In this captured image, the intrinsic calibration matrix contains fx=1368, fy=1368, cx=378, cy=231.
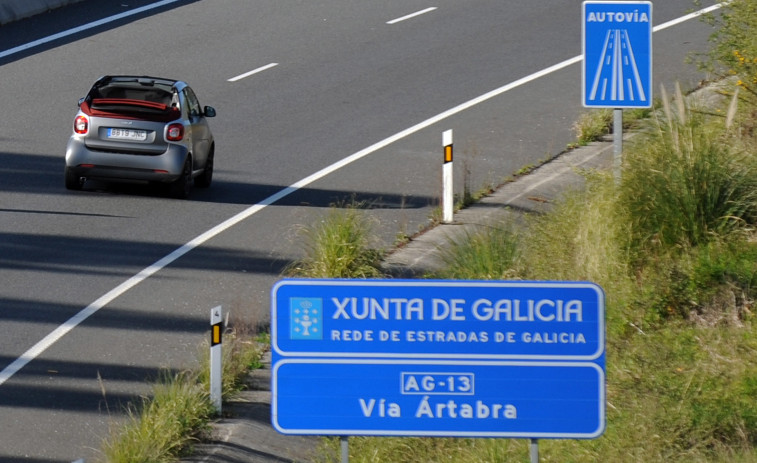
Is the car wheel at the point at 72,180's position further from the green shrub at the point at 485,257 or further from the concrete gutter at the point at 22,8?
the concrete gutter at the point at 22,8

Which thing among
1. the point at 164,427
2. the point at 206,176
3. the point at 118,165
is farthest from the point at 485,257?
the point at 206,176

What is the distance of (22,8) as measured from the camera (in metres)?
26.9

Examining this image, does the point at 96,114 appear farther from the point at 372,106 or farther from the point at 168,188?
the point at 372,106

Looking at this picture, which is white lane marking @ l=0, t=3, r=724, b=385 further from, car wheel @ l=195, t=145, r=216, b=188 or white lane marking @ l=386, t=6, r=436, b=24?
white lane marking @ l=386, t=6, r=436, b=24

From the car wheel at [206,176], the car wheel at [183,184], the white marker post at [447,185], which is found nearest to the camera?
the white marker post at [447,185]

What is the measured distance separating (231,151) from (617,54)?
8187 mm

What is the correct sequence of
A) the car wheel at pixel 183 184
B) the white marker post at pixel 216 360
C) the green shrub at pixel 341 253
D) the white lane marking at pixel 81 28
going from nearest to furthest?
the white marker post at pixel 216 360
the green shrub at pixel 341 253
the car wheel at pixel 183 184
the white lane marking at pixel 81 28

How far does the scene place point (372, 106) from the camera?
71.1 ft

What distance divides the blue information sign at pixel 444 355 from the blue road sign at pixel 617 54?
6.79 metres

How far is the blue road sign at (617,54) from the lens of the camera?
1241 cm

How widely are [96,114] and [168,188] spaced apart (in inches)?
56.1

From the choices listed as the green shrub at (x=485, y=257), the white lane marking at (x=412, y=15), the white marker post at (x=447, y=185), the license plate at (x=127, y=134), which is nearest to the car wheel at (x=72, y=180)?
the license plate at (x=127, y=134)

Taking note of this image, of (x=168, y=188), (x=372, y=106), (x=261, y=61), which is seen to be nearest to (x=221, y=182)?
(x=168, y=188)

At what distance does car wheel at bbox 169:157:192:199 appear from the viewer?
17.0 metres
